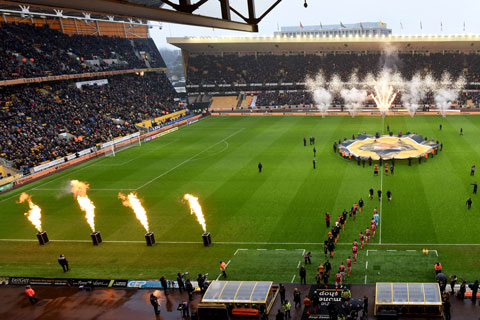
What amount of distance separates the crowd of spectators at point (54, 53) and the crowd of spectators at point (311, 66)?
17.3 meters

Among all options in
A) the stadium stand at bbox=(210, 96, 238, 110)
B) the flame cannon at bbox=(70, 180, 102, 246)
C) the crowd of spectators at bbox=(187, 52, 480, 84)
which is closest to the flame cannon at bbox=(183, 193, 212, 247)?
the flame cannon at bbox=(70, 180, 102, 246)

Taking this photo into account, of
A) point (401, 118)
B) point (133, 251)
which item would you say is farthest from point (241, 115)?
point (133, 251)

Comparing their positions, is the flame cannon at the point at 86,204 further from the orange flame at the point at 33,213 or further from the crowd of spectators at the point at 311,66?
the crowd of spectators at the point at 311,66

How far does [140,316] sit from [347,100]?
214 ft

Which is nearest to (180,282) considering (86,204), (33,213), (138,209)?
(138,209)

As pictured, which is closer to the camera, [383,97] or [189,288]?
[189,288]

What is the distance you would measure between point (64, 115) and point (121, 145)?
9.77 meters

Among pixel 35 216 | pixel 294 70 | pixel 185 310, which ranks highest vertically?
pixel 294 70

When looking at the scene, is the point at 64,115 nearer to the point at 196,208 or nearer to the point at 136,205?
the point at 136,205

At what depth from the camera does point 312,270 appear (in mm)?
18844

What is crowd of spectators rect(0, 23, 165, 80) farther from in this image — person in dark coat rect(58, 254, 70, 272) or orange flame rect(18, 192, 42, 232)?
person in dark coat rect(58, 254, 70, 272)

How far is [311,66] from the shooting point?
82875 millimetres

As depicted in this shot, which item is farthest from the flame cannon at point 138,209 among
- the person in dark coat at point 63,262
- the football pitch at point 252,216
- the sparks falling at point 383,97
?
the sparks falling at point 383,97

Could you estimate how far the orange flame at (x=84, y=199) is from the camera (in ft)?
90.2
